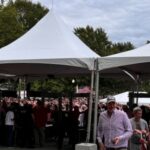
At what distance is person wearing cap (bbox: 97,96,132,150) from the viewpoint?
8.55 meters

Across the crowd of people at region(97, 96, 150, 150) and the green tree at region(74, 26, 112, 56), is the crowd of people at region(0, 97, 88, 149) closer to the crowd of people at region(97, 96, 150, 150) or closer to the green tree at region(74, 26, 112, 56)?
the crowd of people at region(97, 96, 150, 150)

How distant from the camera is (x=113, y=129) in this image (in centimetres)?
862

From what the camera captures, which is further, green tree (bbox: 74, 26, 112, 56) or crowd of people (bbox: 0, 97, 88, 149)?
green tree (bbox: 74, 26, 112, 56)

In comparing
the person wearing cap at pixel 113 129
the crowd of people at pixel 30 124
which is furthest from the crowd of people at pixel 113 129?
the crowd of people at pixel 30 124

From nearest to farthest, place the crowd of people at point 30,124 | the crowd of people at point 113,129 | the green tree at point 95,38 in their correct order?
the crowd of people at point 113,129, the crowd of people at point 30,124, the green tree at point 95,38

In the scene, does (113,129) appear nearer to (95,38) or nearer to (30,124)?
(30,124)

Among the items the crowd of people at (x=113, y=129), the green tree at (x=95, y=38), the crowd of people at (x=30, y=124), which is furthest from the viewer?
the green tree at (x=95, y=38)

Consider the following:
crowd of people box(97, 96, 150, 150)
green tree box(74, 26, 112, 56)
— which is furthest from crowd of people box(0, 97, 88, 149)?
green tree box(74, 26, 112, 56)

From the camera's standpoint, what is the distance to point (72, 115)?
17.1 m

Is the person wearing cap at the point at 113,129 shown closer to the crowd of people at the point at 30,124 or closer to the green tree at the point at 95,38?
the crowd of people at the point at 30,124

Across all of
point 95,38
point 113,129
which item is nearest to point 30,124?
point 113,129

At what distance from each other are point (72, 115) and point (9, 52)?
3182 millimetres

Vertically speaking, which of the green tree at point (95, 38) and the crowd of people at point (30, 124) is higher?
the green tree at point (95, 38)

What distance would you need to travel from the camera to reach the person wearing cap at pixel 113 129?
336 inches
